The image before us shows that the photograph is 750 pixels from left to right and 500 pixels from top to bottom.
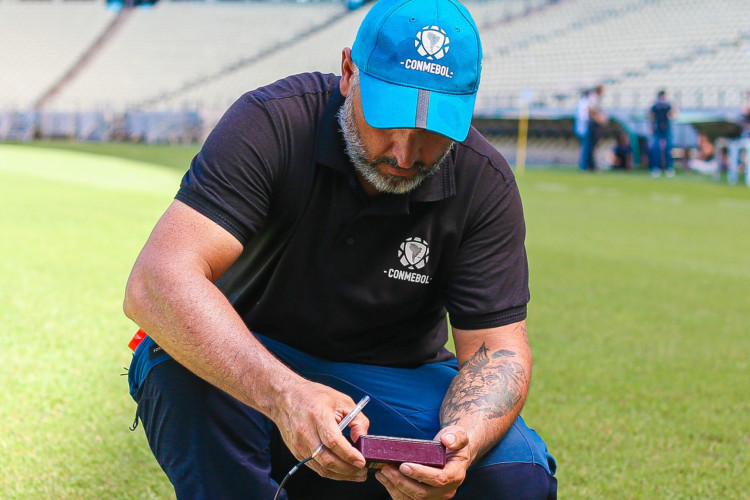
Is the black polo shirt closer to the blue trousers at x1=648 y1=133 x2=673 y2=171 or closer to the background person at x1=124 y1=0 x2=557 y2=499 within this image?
the background person at x1=124 y1=0 x2=557 y2=499

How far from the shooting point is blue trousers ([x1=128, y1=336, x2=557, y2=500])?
189 cm

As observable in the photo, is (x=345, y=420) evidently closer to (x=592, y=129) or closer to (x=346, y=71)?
(x=346, y=71)

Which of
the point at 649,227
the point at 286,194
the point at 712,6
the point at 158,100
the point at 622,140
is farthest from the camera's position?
the point at 158,100

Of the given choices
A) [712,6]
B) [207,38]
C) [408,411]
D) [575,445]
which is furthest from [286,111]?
[207,38]

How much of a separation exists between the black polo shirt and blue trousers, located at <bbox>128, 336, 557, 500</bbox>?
0.13 metres

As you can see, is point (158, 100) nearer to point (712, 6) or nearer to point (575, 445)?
point (712, 6)

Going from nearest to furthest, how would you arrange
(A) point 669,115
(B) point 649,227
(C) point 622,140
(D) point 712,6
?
(B) point 649,227 < (A) point 669,115 < (C) point 622,140 < (D) point 712,6

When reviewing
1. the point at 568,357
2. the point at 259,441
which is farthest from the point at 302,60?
the point at 259,441

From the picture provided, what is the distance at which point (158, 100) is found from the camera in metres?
30.7

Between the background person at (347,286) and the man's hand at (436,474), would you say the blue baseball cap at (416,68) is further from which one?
the man's hand at (436,474)

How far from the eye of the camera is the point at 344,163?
202 centimetres

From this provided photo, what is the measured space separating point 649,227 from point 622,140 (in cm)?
1186

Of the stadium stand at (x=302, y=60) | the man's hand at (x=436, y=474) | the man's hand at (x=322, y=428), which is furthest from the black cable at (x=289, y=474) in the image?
the stadium stand at (x=302, y=60)

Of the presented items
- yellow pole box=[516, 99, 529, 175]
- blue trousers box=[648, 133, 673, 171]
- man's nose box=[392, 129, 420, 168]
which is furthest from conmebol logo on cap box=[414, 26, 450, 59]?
yellow pole box=[516, 99, 529, 175]
